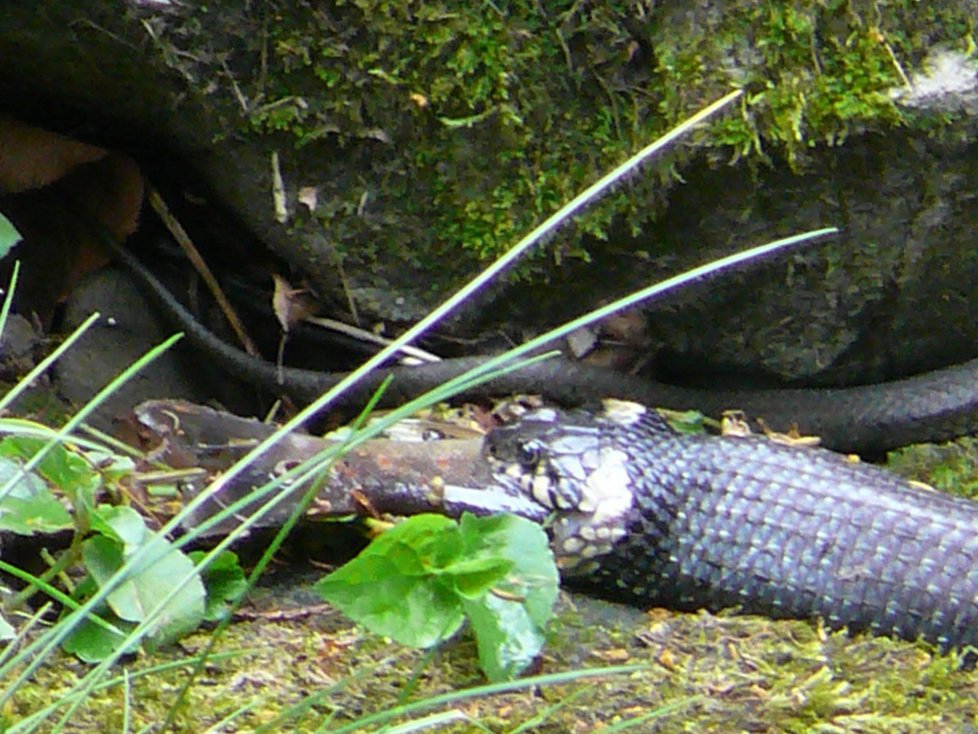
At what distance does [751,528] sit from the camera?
1711 mm

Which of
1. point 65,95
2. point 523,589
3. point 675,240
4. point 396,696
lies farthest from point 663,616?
point 65,95

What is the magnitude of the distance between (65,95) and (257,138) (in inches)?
17.2

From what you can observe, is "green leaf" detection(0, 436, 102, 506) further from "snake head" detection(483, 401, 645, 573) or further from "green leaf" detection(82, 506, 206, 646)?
"snake head" detection(483, 401, 645, 573)

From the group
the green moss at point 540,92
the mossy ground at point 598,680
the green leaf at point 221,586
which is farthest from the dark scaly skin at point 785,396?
the green leaf at point 221,586

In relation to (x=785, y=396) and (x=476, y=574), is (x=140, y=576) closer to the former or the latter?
(x=476, y=574)

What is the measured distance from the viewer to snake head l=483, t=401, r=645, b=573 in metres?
1.70

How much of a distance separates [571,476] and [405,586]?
56cm

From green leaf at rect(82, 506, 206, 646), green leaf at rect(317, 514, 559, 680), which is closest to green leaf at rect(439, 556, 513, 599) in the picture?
green leaf at rect(317, 514, 559, 680)

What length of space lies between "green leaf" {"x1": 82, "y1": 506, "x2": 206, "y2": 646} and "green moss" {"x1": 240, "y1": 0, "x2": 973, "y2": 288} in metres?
0.92

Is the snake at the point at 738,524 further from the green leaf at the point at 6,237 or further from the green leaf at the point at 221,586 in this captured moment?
the green leaf at the point at 6,237

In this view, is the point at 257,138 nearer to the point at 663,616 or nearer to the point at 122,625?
the point at 122,625

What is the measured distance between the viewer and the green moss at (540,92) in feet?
5.83

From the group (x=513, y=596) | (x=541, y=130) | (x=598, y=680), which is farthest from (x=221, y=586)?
(x=541, y=130)

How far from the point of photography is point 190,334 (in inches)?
88.7
